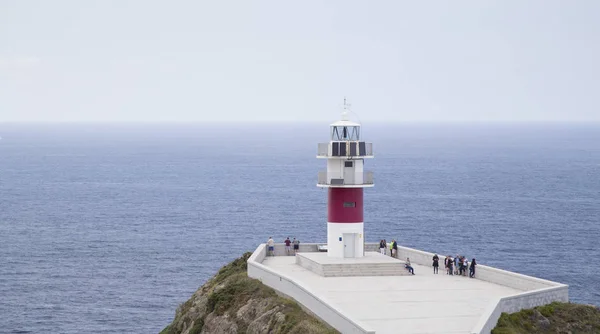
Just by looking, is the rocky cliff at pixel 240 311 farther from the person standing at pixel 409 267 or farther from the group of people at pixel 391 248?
the group of people at pixel 391 248

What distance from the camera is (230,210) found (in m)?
103

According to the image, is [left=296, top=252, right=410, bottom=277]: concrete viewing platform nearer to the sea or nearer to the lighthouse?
the lighthouse

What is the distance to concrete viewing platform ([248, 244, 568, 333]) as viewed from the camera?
92.7 feet

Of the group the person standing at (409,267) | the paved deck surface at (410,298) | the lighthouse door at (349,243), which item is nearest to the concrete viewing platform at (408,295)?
the paved deck surface at (410,298)

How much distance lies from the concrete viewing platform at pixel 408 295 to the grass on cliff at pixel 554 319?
33 centimetres

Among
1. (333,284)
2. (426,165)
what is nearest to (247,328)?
(333,284)

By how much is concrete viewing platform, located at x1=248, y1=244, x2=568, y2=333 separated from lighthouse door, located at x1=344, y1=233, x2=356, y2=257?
78 centimetres

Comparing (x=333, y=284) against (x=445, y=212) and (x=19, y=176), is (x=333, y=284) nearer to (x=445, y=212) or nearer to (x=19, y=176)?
(x=445, y=212)

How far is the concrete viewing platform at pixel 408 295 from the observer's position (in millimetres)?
28266

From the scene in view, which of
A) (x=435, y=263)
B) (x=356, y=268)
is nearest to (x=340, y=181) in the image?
(x=356, y=268)

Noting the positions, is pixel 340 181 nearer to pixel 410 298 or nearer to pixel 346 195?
pixel 346 195

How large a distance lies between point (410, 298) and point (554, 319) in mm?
4679

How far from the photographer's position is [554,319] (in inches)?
1249

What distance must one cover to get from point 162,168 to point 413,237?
10258cm
